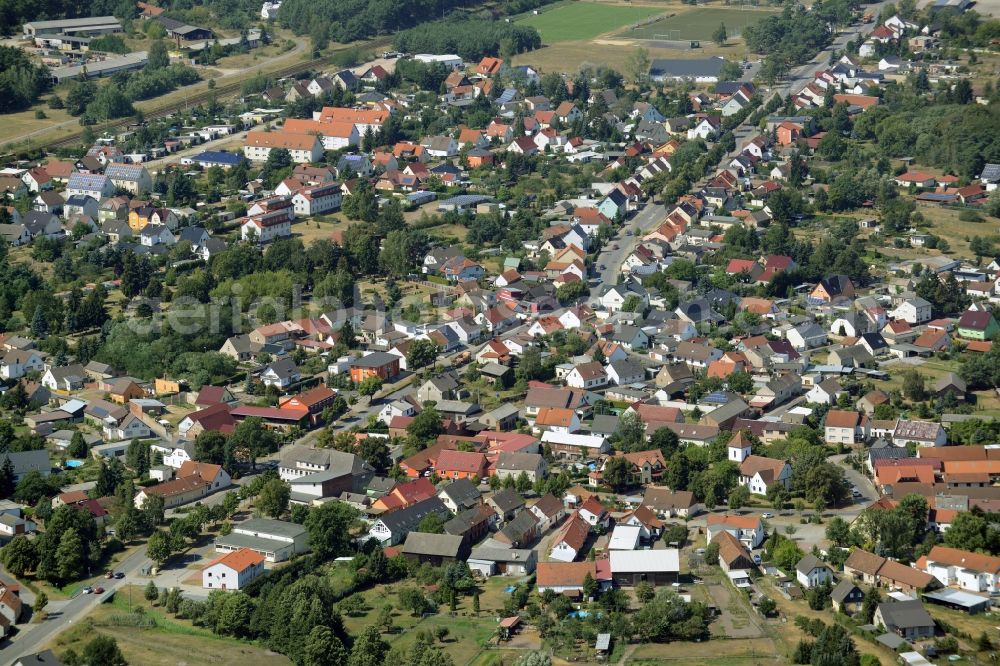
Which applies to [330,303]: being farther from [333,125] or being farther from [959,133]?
[959,133]

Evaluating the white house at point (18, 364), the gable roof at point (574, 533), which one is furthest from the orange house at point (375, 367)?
the gable roof at point (574, 533)

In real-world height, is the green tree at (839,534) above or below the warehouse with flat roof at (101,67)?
below

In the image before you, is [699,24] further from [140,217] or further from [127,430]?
[127,430]

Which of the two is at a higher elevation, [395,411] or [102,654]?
[102,654]

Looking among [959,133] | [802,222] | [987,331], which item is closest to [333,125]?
[802,222]

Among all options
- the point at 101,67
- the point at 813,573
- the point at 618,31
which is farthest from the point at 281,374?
the point at 618,31

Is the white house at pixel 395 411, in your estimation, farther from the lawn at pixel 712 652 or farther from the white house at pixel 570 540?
the lawn at pixel 712 652

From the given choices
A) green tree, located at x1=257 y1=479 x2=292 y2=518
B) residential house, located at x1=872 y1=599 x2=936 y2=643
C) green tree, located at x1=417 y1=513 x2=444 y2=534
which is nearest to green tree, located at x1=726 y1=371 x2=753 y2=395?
green tree, located at x1=417 y1=513 x2=444 y2=534
